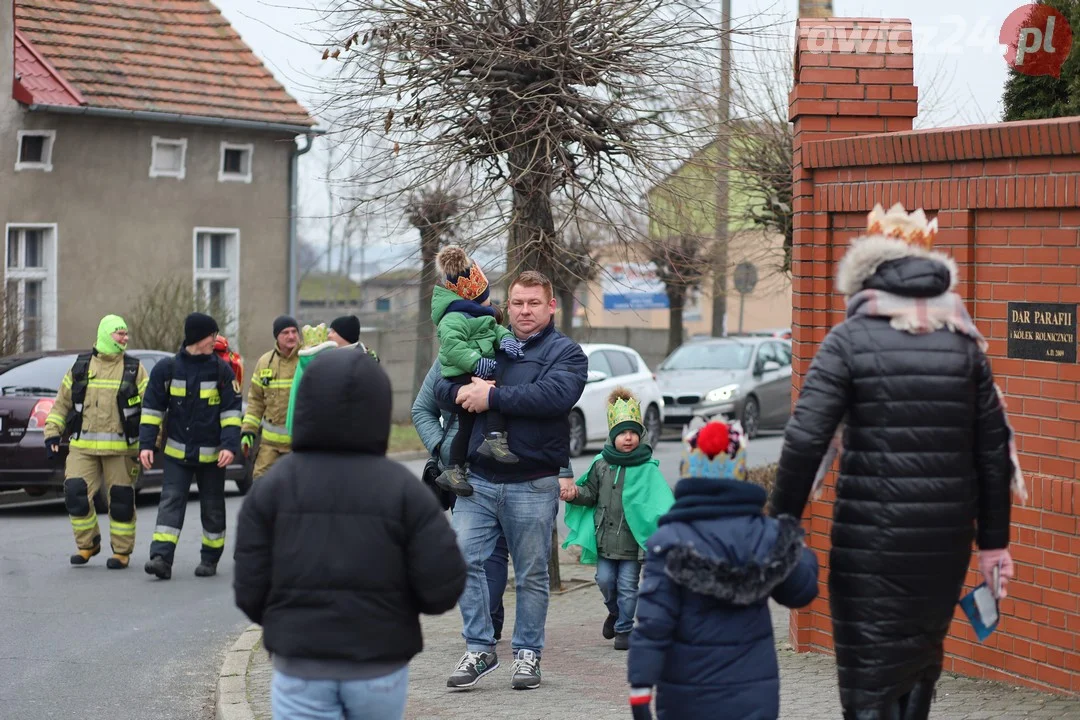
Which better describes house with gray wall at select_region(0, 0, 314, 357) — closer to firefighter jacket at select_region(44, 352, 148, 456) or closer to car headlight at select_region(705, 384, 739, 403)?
car headlight at select_region(705, 384, 739, 403)

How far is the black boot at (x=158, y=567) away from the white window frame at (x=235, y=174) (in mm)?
15622

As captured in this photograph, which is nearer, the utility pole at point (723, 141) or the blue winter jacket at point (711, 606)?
the blue winter jacket at point (711, 606)

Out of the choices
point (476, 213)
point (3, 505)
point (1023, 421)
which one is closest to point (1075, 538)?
point (1023, 421)

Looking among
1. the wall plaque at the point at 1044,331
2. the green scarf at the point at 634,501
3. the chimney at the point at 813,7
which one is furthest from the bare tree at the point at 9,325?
the wall plaque at the point at 1044,331

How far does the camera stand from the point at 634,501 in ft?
26.1

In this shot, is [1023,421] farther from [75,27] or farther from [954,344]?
[75,27]

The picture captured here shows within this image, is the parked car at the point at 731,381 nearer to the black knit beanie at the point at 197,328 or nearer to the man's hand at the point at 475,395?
the black knit beanie at the point at 197,328

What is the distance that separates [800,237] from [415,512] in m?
4.22

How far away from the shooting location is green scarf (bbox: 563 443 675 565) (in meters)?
7.91

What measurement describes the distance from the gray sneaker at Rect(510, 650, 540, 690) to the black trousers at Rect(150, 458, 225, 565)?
4.54 m

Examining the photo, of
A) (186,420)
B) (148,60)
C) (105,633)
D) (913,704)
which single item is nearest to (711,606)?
(913,704)

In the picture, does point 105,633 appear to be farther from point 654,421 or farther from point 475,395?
point 654,421

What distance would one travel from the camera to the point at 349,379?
3805mm

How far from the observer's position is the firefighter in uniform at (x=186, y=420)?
34.6ft
